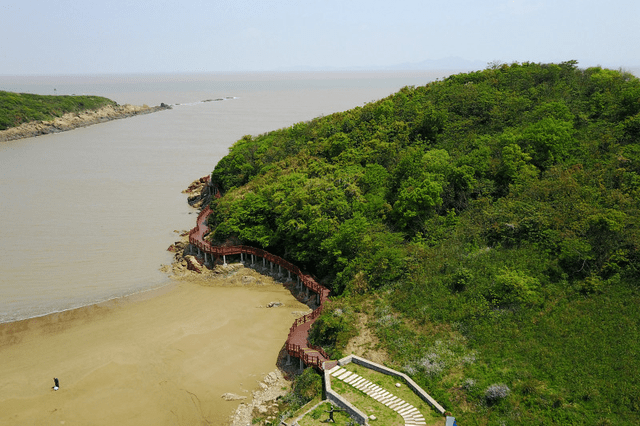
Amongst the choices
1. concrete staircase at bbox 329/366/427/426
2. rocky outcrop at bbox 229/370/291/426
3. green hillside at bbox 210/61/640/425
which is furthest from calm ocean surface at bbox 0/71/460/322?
concrete staircase at bbox 329/366/427/426

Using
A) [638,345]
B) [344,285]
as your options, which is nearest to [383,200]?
[344,285]

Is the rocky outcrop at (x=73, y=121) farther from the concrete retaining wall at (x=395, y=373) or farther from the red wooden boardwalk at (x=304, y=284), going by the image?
the concrete retaining wall at (x=395, y=373)

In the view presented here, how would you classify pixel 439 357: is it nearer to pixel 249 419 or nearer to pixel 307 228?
pixel 249 419

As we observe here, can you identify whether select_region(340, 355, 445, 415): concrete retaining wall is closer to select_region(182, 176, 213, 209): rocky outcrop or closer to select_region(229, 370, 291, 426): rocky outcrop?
select_region(229, 370, 291, 426): rocky outcrop

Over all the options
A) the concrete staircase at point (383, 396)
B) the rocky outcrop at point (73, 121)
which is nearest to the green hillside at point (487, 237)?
the concrete staircase at point (383, 396)

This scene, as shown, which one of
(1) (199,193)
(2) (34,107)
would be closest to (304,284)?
(1) (199,193)

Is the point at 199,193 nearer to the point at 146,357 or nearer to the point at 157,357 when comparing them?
the point at 146,357
